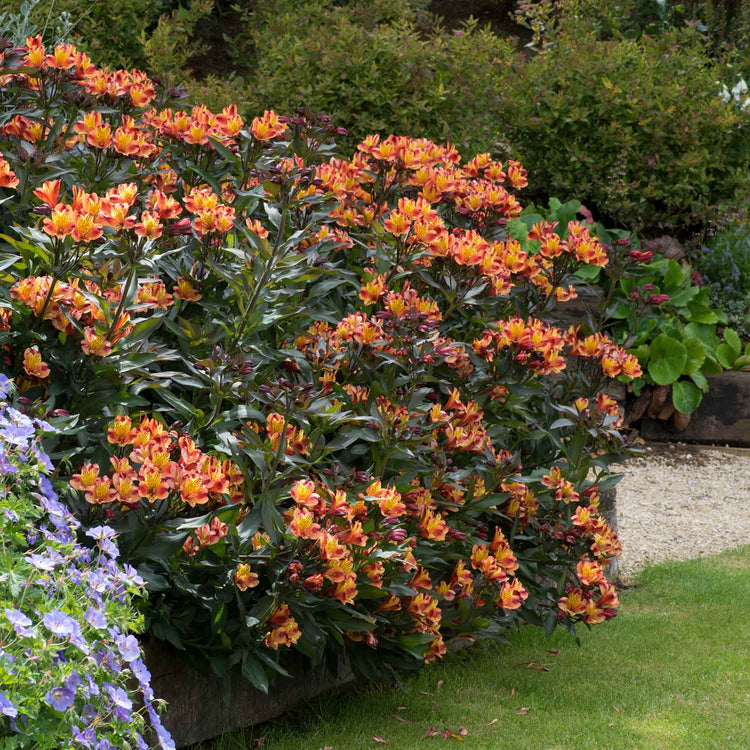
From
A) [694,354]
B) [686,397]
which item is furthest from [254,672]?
[694,354]

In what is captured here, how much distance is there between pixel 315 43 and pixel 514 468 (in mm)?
4481

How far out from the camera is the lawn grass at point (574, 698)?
289 cm

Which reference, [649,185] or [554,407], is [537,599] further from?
[649,185]

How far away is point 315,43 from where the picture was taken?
22.5ft

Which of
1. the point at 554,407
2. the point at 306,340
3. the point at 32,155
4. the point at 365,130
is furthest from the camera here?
the point at 365,130

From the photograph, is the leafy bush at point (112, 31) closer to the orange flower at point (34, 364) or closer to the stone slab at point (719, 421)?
the stone slab at point (719, 421)

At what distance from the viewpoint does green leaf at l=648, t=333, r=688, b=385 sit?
7121 mm

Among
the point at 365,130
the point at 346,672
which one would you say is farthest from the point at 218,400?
the point at 365,130

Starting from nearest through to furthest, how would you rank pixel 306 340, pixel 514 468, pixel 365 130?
pixel 306 340, pixel 514 468, pixel 365 130

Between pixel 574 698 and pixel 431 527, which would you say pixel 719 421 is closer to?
pixel 574 698

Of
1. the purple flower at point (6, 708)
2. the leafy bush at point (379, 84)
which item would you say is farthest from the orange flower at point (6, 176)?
the leafy bush at point (379, 84)

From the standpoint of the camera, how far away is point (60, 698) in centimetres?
158

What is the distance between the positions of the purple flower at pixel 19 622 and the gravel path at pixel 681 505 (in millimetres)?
3679

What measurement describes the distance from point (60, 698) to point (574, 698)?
6.72 feet
